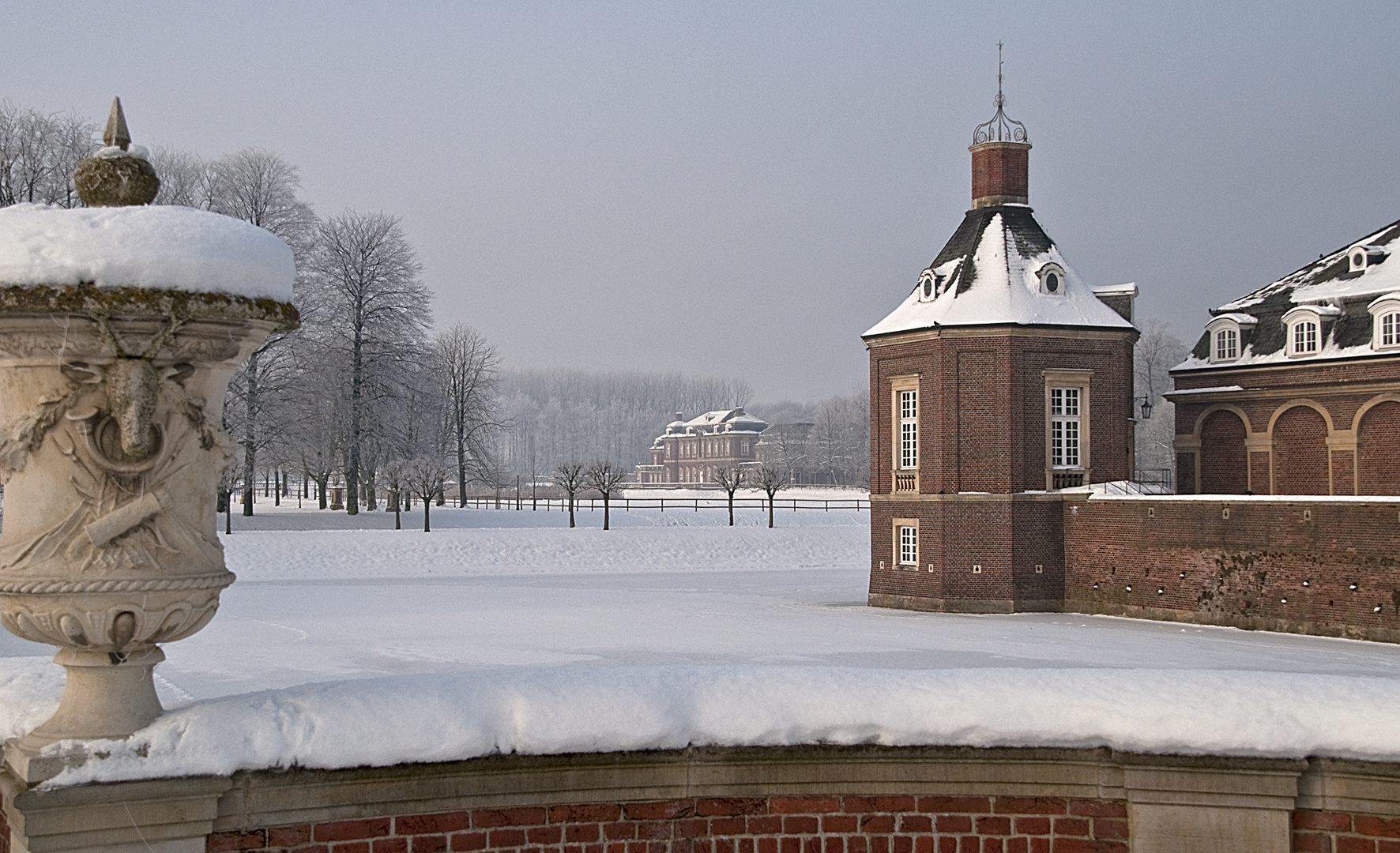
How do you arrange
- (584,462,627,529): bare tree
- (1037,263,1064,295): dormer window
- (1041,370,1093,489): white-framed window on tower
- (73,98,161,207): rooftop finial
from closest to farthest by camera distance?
1. (73,98,161,207): rooftop finial
2. (1041,370,1093,489): white-framed window on tower
3. (1037,263,1064,295): dormer window
4. (584,462,627,529): bare tree

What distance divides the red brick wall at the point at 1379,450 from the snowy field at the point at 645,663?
245 inches

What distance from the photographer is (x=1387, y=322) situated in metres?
30.7

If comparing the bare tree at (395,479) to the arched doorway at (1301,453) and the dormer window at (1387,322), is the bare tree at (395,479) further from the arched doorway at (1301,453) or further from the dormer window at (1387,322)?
the dormer window at (1387,322)

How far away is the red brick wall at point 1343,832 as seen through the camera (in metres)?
3.65

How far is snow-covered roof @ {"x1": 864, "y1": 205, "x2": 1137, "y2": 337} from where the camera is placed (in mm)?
33281

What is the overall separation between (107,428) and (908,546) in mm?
31669

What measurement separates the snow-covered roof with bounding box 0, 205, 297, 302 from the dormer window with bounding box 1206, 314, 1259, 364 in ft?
114

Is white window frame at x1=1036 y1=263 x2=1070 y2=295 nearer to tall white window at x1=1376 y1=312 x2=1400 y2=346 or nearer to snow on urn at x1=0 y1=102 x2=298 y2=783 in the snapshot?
tall white window at x1=1376 y1=312 x2=1400 y2=346

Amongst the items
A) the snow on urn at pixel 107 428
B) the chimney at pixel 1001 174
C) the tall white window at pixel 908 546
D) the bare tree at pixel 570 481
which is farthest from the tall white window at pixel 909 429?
the snow on urn at pixel 107 428

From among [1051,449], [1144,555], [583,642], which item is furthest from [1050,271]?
[583,642]

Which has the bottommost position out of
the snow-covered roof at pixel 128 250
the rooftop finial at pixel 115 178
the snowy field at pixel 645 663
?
the snowy field at pixel 645 663

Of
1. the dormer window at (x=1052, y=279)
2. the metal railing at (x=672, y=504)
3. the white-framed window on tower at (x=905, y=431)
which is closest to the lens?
the dormer window at (x=1052, y=279)

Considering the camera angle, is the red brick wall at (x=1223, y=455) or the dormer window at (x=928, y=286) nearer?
the red brick wall at (x=1223, y=455)

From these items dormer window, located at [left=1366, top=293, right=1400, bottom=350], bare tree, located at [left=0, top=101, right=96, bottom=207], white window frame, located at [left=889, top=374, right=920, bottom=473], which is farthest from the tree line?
dormer window, located at [left=1366, top=293, right=1400, bottom=350]
